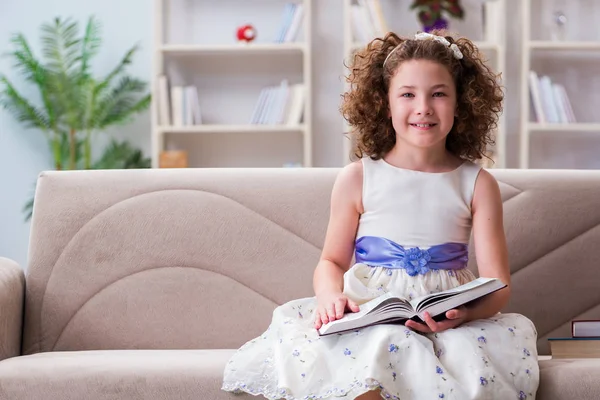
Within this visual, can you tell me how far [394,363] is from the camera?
1540mm

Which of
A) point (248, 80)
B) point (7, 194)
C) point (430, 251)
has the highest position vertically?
point (248, 80)

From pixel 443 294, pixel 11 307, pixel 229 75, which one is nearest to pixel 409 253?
pixel 443 294

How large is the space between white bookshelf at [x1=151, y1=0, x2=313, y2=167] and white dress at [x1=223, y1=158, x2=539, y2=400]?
2954 millimetres

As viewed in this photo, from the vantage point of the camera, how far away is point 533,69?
4.83 meters

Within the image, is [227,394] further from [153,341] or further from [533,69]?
[533,69]

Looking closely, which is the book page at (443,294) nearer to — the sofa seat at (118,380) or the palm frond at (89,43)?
the sofa seat at (118,380)

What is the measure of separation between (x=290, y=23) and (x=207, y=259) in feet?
8.85

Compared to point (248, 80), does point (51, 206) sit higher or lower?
lower

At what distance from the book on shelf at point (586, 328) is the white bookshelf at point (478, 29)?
8.95 ft

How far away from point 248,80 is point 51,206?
279 cm

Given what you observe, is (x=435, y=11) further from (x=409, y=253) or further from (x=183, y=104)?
(x=409, y=253)

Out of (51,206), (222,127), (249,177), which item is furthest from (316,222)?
(222,127)

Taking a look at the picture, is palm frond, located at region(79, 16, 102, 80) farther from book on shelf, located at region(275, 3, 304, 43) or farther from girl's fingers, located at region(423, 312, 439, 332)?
girl's fingers, located at region(423, 312, 439, 332)

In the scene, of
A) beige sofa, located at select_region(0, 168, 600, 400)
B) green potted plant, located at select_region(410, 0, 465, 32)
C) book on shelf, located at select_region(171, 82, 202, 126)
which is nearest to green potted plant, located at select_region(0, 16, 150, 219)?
book on shelf, located at select_region(171, 82, 202, 126)
